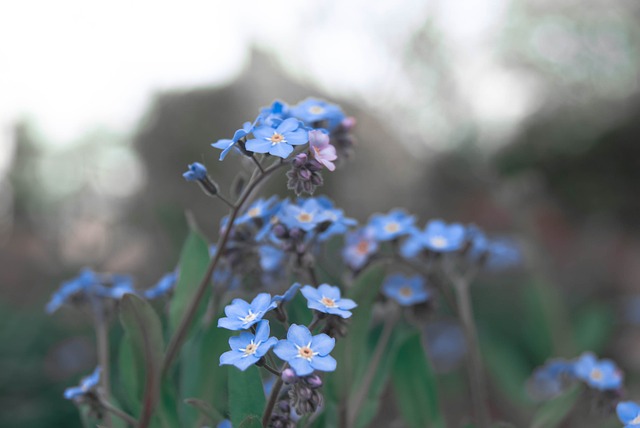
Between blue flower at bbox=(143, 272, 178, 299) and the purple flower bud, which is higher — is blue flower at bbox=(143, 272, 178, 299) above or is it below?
above

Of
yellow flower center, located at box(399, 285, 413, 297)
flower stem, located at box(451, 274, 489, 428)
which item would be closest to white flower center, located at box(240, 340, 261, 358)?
yellow flower center, located at box(399, 285, 413, 297)

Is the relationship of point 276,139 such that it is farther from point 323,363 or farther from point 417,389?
point 417,389

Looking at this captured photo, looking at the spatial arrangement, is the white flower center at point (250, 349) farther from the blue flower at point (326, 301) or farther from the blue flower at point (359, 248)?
the blue flower at point (359, 248)

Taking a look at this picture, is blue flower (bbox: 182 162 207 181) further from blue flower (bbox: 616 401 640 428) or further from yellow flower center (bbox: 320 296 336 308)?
blue flower (bbox: 616 401 640 428)

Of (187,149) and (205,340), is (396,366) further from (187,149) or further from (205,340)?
(187,149)

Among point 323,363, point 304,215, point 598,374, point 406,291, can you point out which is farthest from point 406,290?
point 323,363

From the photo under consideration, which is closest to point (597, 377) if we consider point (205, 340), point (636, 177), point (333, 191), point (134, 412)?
point (205, 340)
